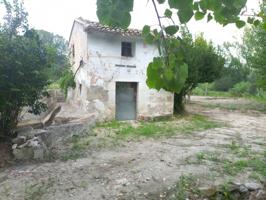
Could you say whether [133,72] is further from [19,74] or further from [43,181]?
[43,181]

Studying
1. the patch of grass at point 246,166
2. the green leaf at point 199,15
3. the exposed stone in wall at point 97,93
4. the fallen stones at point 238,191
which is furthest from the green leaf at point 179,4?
the exposed stone in wall at point 97,93

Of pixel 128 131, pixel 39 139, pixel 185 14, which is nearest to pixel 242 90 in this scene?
pixel 128 131

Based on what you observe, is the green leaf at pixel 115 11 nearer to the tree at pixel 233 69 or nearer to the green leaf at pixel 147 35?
the green leaf at pixel 147 35

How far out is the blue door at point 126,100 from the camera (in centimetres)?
1421

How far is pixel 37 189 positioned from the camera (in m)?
6.05

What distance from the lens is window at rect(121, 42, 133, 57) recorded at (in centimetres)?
1412

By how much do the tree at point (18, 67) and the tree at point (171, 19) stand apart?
715cm

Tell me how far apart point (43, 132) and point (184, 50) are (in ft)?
26.8

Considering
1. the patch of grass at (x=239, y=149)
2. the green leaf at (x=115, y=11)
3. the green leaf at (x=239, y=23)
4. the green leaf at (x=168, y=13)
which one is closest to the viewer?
the green leaf at (x=115, y=11)

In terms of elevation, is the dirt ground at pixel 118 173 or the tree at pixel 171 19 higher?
the tree at pixel 171 19

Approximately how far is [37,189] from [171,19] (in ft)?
Result: 17.6

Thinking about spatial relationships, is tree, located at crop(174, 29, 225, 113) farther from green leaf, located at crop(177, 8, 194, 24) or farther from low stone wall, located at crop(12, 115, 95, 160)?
green leaf, located at crop(177, 8, 194, 24)

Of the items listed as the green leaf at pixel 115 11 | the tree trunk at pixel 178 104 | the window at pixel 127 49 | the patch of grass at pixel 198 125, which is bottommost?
the patch of grass at pixel 198 125

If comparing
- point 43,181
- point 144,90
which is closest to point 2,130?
point 43,181
